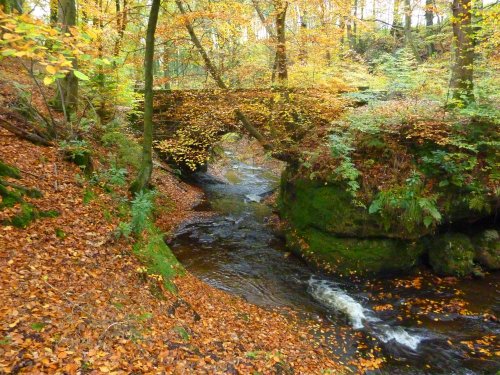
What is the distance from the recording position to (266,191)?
22.7 meters

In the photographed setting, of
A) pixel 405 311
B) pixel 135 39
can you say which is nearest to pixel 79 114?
→ pixel 135 39

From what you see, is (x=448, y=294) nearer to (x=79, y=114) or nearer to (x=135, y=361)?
(x=135, y=361)

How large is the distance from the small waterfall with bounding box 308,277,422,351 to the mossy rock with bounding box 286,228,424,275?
787 mm

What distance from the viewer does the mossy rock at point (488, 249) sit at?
10.6m

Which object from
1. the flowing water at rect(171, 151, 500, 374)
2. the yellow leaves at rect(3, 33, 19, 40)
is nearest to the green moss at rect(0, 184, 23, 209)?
the yellow leaves at rect(3, 33, 19, 40)

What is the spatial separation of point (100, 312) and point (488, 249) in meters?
11.4

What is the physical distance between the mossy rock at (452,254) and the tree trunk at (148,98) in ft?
31.2

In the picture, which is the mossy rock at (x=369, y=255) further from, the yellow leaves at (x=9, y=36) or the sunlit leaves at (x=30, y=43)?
the yellow leaves at (x=9, y=36)

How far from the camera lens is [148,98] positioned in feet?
32.4

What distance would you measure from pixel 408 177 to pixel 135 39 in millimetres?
12089

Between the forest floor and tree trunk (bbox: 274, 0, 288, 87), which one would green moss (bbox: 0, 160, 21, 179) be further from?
tree trunk (bbox: 274, 0, 288, 87)

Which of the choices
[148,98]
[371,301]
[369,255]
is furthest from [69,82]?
[371,301]

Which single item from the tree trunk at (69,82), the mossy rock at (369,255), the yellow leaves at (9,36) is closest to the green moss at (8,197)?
the yellow leaves at (9,36)

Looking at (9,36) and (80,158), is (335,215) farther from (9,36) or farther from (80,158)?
(9,36)
